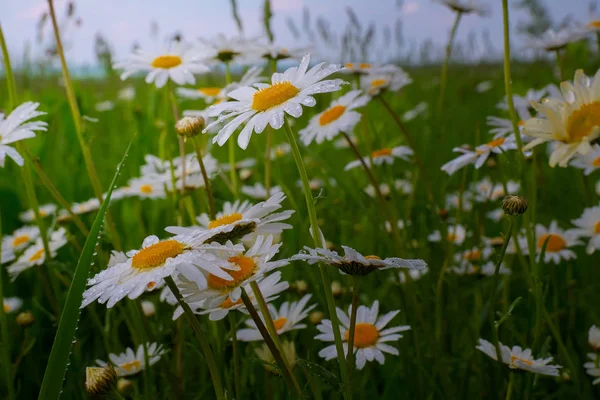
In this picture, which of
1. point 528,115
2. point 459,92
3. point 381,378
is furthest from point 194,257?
point 459,92

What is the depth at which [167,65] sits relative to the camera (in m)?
1.09

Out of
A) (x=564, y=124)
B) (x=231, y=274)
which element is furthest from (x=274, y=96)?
(x=564, y=124)

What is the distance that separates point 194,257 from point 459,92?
4.70 meters

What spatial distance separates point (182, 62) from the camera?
1094 mm

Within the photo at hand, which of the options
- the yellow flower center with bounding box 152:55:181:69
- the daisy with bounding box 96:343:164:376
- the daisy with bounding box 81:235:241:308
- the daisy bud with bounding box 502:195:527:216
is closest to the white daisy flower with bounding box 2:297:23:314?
the daisy with bounding box 96:343:164:376

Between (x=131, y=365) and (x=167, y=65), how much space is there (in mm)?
571

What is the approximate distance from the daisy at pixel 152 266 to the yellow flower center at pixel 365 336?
0.28m

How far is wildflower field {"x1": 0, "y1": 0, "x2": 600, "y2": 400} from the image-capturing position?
58 cm

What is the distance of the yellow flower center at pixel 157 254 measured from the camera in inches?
22.6

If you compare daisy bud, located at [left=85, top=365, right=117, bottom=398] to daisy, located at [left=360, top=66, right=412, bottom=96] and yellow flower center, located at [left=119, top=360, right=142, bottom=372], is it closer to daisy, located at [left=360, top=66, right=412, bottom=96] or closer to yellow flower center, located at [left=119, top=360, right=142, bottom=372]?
yellow flower center, located at [left=119, top=360, right=142, bottom=372]

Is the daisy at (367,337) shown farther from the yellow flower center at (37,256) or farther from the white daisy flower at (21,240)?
the white daisy flower at (21,240)

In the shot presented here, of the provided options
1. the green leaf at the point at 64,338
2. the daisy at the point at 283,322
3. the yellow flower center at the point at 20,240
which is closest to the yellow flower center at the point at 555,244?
the daisy at the point at 283,322

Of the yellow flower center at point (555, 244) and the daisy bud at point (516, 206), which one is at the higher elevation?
the daisy bud at point (516, 206)

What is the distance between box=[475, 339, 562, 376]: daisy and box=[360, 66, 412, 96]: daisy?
0.71m
